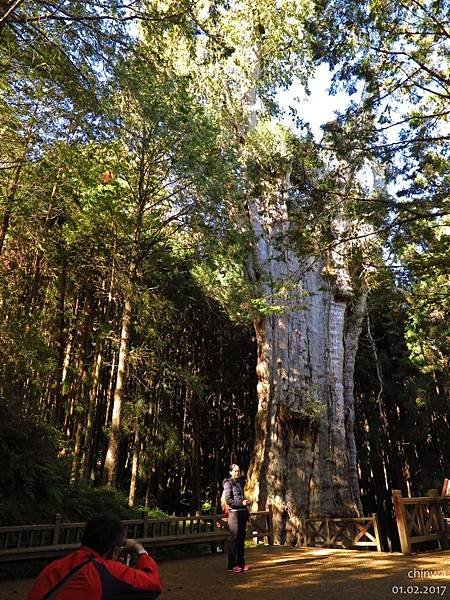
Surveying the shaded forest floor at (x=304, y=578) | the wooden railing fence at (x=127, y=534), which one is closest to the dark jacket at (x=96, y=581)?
the shaded forest floor at (x=304, y=578)

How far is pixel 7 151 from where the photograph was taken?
5.86 meters

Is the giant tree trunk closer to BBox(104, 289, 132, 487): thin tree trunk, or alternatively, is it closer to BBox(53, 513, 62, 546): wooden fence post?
BBox(104, 289, 132, 487): thin tree trunk

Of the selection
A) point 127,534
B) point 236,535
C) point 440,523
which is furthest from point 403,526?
point 127,534

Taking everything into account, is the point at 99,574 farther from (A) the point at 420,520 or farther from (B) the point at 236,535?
(A) the point at 420,520

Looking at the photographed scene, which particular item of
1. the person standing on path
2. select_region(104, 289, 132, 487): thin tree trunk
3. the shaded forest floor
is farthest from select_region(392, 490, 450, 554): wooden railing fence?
select_region(104, 289, 132, 487): thin tree trunk

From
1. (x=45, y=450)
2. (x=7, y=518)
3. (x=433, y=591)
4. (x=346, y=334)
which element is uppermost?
(x=346, y=334)

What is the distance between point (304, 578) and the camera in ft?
16.6

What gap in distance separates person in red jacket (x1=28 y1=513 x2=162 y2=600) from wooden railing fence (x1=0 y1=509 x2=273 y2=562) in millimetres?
3171

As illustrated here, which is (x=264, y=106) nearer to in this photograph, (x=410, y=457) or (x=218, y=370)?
(x=218, y=370)

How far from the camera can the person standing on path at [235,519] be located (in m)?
5.04

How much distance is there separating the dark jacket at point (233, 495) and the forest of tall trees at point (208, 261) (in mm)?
2447

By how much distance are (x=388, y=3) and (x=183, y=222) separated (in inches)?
197

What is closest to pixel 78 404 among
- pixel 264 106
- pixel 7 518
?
pixel 7 518

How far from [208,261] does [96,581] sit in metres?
7.62
